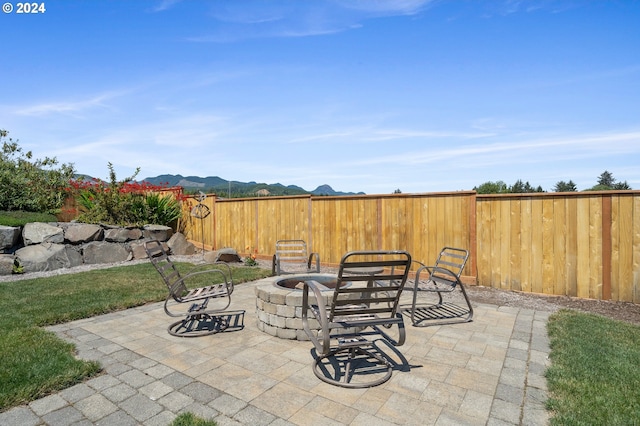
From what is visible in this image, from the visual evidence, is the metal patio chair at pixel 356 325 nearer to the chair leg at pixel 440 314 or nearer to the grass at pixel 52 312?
the chair leg at pixel 440 314

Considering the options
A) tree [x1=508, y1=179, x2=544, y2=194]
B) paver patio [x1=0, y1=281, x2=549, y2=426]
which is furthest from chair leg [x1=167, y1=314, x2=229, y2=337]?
tree [x1=508, y1=179, x2=544, y2=194]

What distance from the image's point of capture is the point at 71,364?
2969 millimetres

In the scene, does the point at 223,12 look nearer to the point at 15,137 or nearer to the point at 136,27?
the point at 136,27

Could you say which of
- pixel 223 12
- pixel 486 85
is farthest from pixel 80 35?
pixel 486 85

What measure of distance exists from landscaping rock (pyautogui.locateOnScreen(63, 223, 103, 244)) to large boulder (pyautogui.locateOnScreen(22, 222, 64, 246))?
0.52 ft

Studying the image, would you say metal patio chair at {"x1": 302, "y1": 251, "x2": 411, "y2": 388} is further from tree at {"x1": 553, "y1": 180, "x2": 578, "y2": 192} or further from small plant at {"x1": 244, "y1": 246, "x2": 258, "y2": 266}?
tree at {"x1": 553, "y1": 180, "x2": 578, "y2": 192}

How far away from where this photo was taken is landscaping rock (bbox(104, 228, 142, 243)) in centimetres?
957

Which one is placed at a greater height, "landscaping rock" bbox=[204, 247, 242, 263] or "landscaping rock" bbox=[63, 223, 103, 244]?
"landscaping rock" bbox=[63, 223, 103, 244]

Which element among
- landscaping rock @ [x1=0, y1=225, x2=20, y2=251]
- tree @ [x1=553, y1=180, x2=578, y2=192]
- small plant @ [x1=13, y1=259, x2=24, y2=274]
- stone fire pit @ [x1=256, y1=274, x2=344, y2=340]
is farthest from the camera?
tree @ [x1=553, y1=180, x2=578, y2=192]

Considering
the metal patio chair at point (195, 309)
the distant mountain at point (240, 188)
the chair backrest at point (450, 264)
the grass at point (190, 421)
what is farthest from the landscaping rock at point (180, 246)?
the grass at point (190, 421)

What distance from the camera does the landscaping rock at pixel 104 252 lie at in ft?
29.8

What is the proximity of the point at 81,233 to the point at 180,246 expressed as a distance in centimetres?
267

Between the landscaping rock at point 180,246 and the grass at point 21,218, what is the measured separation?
10.4 ft

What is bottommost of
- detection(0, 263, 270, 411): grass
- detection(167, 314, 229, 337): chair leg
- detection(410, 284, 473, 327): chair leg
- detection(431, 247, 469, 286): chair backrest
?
detection(410, 284, 473, 327): chair leg
